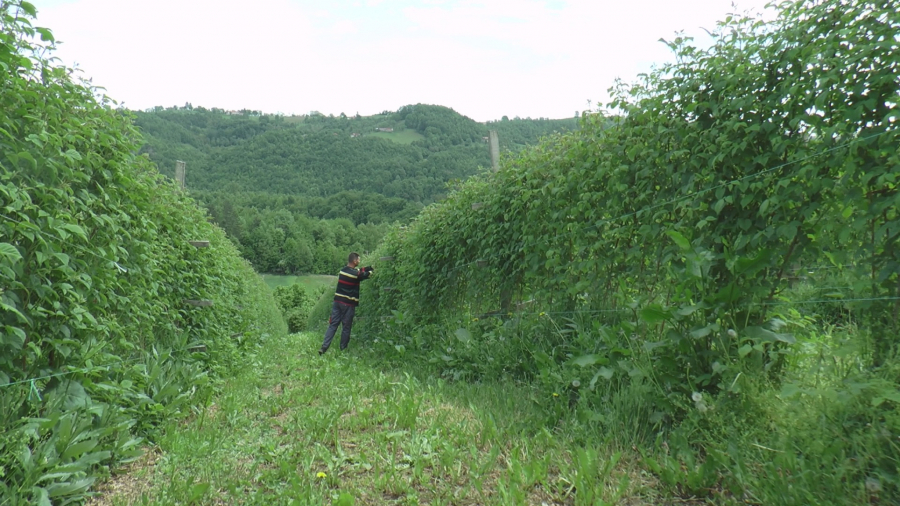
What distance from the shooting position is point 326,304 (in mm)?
25578

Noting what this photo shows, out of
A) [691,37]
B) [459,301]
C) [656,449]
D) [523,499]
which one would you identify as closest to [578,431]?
[656,449]

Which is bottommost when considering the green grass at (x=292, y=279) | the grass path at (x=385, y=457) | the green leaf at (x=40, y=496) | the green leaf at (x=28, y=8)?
the green grass at (x=292, y=279)

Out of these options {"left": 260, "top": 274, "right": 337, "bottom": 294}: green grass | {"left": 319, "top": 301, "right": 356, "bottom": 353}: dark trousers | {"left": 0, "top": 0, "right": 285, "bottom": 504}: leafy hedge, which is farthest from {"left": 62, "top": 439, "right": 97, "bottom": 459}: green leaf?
{"left": 260, "top": 274, "right": 337, "bottom": 294}: green grass

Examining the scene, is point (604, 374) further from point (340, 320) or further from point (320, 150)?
point (320, 150)

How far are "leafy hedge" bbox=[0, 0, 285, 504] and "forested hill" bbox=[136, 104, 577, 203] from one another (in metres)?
39.7

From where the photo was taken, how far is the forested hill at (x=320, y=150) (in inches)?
2215

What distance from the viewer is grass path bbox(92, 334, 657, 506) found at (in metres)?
3.14

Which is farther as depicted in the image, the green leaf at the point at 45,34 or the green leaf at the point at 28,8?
the green leaf at the point at 45,34

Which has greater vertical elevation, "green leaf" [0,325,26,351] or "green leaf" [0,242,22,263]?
"green leaf" [0,242,22,263]

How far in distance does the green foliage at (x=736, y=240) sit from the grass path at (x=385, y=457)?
0.39 m

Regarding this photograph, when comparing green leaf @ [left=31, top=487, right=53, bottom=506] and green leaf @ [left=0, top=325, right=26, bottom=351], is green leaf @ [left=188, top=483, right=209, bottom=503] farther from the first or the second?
green leaf @ [left=0, top=325, right=26, bottom=351]

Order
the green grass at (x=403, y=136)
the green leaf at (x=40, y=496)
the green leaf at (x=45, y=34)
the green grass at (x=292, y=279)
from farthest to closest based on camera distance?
the green grass at (x=403, y=136), the green grass at (x=292, y=279), the green leaf at (x=45, y=34), the green leaf at (x=40, y=496)

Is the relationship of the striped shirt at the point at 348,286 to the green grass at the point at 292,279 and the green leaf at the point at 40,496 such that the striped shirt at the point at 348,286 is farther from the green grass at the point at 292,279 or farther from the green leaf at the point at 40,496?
the green grass at the point at 292,279

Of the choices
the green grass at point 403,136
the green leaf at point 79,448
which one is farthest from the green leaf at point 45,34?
the green grass at point 403,136
